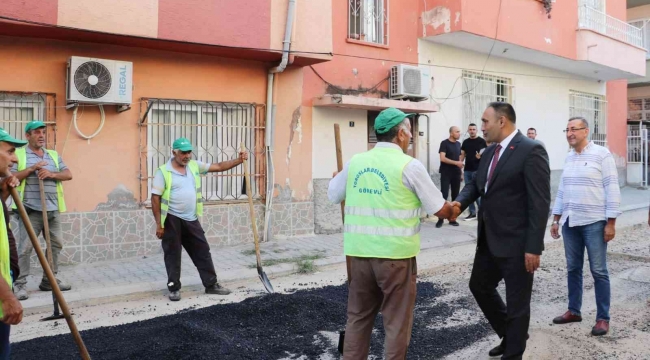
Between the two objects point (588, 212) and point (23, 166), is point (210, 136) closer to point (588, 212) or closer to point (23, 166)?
point (23, 166)

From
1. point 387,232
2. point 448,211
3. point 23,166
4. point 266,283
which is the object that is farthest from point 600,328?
point 23,166

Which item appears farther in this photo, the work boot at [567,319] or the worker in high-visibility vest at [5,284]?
the work boot at [567,319]

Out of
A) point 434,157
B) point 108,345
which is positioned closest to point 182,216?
point 108,345

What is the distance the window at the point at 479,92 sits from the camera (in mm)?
12711

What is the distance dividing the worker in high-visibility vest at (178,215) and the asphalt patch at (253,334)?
2.67 ft

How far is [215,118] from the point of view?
9.05 m

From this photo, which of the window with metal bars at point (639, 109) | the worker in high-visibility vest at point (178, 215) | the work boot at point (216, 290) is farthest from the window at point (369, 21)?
the window with metal bars at point (639, 109)

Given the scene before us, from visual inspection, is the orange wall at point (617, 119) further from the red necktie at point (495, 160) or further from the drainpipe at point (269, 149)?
the red necktie at point (495, 160)

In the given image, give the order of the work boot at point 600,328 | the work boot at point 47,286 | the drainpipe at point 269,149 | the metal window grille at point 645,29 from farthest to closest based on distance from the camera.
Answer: the metal window grille at point 645,29
the drainpipe at point 269,149
the work boot at point 47,286
the work boot at point 600,328

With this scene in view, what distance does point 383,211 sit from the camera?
3.29m

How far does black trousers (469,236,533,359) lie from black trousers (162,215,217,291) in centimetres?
331

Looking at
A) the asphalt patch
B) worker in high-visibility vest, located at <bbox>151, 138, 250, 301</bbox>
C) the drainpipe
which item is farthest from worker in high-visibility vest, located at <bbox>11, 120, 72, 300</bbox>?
the drainpipe

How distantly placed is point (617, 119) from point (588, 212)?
15655 millimetres

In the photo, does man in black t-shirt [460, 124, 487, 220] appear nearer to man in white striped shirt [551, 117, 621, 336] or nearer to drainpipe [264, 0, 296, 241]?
drainpipe [264, 0, 296, 241]
